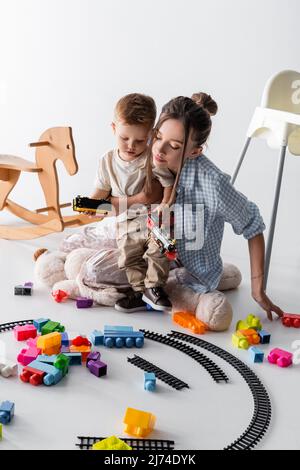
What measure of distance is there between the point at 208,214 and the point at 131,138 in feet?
1.05

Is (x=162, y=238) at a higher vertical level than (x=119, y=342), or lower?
higher

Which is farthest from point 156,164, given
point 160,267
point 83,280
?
point 83,280

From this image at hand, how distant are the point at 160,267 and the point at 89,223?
28.4 inches

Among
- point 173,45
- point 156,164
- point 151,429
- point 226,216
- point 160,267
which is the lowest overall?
point 151,429

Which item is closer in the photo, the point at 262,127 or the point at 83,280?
the point at 83,280

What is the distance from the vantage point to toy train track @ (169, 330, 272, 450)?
1.36m

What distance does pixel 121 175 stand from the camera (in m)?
2.02

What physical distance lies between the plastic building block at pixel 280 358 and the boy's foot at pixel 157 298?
35 cm

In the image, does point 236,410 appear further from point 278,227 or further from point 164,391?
point 278,227

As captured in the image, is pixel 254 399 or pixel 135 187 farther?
pixel 135 187

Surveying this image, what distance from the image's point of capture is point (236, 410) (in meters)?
1.47

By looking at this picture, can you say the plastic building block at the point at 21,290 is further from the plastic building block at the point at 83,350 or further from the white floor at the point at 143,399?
the plastic building block at the point at 83,350

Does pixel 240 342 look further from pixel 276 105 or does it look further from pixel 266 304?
pixel 276 105

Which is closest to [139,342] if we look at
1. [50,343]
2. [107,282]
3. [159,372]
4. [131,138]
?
[159,372]
